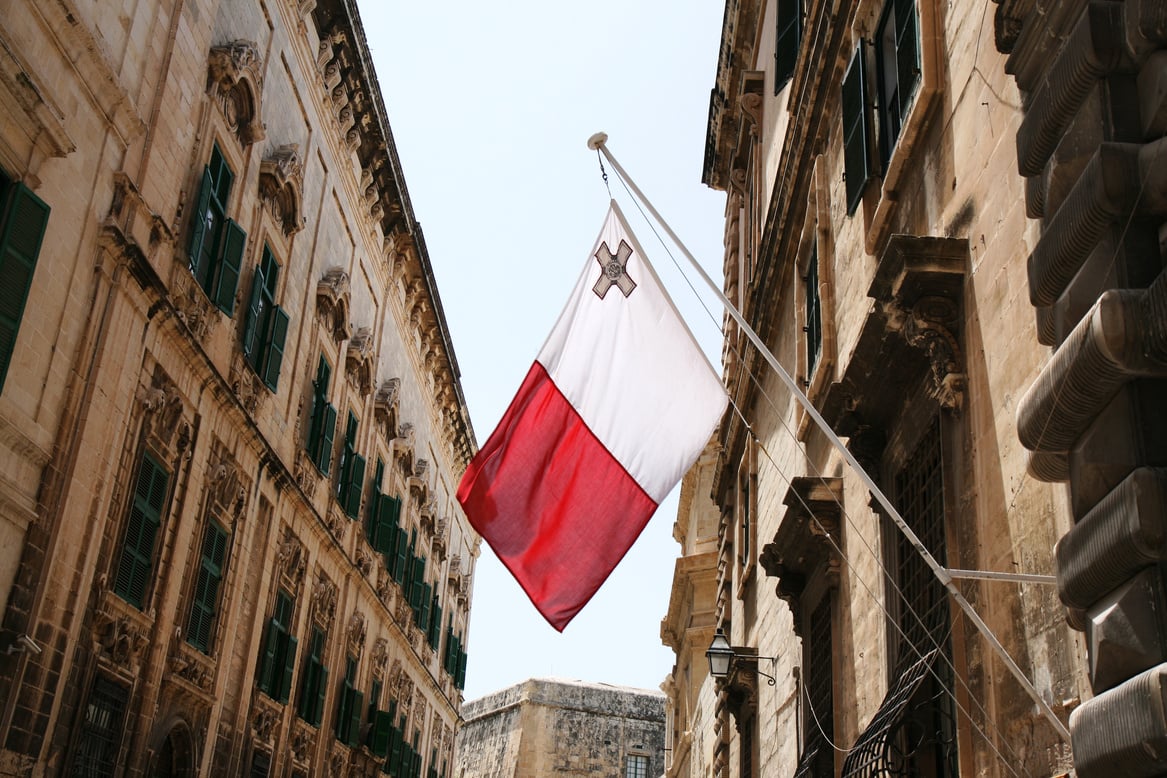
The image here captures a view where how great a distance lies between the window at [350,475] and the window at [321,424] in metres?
1.12

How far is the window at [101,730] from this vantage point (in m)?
11.0

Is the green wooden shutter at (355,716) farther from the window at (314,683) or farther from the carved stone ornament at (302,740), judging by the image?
the carved stone ornament at (302,740)

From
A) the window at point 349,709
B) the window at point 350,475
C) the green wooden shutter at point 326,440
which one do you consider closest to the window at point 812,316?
the green wooden shutter at point 326,440

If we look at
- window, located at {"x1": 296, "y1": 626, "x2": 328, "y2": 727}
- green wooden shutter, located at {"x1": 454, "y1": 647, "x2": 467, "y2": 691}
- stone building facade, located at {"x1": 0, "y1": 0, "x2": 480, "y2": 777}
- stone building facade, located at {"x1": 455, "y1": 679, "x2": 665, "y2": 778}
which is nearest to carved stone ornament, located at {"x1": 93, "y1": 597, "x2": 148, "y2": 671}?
stone building facade, located at {"x1": 0, "y1": 0, "x2": 480, "y2": 777}

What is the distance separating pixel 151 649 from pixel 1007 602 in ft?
30.9

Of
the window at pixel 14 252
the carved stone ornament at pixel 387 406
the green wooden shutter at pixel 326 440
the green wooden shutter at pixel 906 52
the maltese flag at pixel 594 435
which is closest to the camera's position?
the maltese flag at pixel 594 435

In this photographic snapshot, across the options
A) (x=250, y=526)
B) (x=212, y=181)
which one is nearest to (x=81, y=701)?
(x=250, y=526)

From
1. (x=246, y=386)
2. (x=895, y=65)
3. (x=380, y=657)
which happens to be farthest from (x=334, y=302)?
(x=895, y=65)

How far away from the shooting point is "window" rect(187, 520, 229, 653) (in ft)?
45.0

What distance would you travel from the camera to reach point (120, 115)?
11.3 meters

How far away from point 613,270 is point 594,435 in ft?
3.82

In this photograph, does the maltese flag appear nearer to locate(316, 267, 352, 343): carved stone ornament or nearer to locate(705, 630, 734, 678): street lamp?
locate(705, 630, 734, 678): street lamp

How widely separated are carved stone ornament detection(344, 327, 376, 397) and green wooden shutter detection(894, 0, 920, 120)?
537 inches

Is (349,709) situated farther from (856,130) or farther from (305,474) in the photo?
(856,130)
